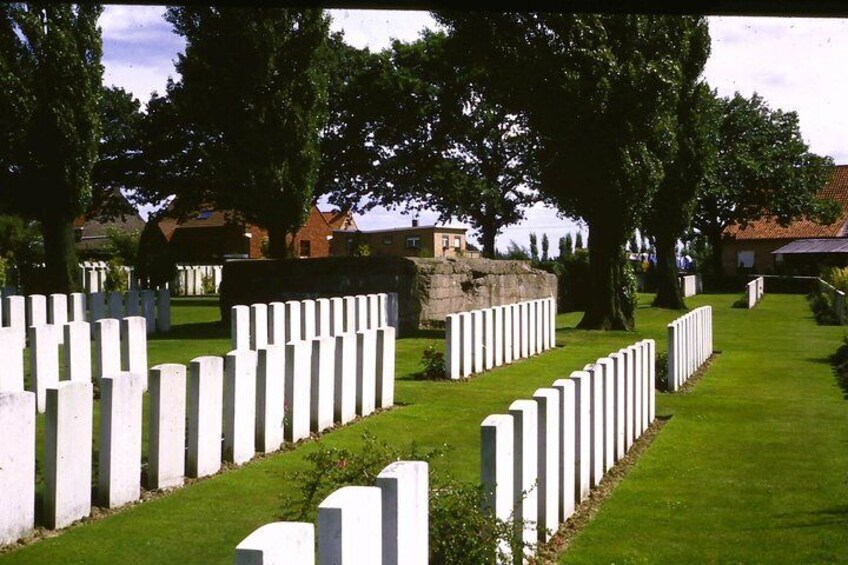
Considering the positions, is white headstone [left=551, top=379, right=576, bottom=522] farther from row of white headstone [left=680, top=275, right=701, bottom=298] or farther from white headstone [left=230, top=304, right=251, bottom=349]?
row of white headstone [left=680, top=275, right=701, bottom=298]

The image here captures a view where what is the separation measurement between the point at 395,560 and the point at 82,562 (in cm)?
252

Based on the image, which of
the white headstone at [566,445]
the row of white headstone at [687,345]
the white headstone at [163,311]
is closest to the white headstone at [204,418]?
the white headstone at [566,445]

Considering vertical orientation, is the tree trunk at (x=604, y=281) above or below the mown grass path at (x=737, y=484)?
above

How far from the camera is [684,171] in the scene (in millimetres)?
30250

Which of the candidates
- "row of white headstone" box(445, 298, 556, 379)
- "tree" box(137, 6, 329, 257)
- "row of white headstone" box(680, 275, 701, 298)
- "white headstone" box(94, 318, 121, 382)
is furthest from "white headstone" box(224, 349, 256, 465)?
"row of white headstone" box(680, 275, 701, 298)

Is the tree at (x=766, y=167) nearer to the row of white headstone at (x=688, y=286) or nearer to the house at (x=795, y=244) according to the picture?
the house at (x=795, y=244)

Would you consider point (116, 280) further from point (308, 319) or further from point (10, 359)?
point (10, 359)

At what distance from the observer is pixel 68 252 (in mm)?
22000

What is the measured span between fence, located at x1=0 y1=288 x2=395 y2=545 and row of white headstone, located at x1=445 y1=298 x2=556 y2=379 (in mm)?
2586

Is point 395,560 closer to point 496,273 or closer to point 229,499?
point 229,499

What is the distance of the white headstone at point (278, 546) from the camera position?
2.24 meters

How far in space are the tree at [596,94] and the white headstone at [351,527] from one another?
17558mm

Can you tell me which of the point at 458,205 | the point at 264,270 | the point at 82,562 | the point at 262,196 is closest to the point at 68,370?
the point at 82,562

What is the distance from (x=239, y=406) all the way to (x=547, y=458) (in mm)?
2858
